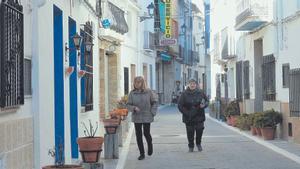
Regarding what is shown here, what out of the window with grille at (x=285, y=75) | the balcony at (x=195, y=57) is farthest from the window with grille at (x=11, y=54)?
the balcony at (x=195, y=57)

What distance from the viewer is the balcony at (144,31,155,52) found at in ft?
122

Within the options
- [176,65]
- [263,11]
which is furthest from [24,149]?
[176,65]

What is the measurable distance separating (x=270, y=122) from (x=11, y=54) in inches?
465

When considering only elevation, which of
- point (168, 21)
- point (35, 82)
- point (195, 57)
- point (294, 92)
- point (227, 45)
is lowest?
point (294, 92)

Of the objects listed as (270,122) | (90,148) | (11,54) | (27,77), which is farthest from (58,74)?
(270,122)

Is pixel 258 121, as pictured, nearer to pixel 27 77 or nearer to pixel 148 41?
pixel 27 77

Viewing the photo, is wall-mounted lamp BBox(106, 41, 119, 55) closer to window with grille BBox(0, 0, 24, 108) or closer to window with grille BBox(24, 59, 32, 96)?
window with grille BBox(24, 59, 32, 96)

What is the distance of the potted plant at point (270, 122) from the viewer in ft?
58.5

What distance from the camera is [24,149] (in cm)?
790

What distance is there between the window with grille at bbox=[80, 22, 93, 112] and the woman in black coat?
215 cm

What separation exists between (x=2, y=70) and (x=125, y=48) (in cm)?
2219

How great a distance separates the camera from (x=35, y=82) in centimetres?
866

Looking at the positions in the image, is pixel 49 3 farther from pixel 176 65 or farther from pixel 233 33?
pixel 176 65

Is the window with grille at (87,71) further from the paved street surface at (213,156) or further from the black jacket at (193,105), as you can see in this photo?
the black jacket at (193,105)
